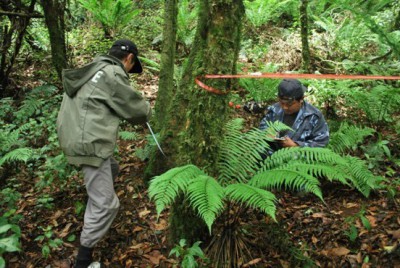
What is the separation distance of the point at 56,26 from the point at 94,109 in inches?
152

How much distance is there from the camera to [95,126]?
9.41 ft

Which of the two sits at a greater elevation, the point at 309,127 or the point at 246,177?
the point at 309,127

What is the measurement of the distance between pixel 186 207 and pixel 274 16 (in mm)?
8472

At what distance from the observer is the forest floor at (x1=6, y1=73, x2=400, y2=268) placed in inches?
114

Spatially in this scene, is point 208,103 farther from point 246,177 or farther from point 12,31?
point 12,31

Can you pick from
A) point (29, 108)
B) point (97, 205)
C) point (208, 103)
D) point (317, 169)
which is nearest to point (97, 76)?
point (208, 103)

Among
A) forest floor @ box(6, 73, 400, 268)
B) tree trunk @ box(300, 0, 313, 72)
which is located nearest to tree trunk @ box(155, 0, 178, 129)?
forest floor @ box(6, 73, 400, 268)

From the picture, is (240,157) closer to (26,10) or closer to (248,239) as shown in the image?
(248,239)

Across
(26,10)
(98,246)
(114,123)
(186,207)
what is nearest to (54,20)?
(26,10)

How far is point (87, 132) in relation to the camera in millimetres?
2848

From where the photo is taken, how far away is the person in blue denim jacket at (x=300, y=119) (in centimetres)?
386

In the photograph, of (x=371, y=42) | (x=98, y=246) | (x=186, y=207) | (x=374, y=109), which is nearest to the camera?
(x=186, y=207)

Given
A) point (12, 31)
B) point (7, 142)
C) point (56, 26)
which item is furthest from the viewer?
point (12, 31)

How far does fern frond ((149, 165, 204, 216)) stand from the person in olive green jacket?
0.84m
